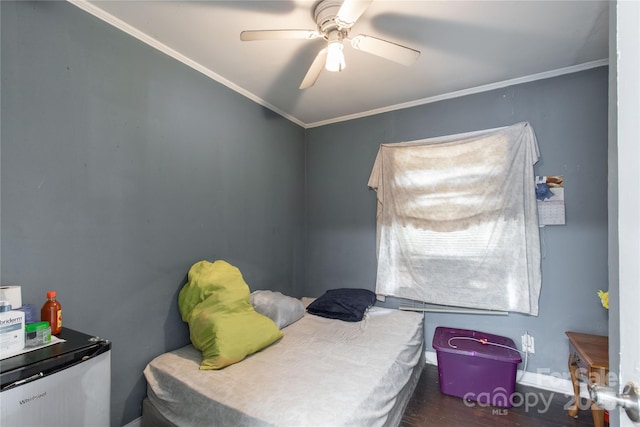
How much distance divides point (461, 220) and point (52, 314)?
9.62 ft

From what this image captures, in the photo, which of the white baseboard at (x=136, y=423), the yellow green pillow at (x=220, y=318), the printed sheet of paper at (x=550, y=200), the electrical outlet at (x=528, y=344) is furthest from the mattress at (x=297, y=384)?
the printed sheet of paper at (x=550, y=200)

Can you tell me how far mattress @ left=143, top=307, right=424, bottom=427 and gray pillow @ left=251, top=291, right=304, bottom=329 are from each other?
0.22 meters

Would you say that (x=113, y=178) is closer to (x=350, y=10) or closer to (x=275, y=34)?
(x=275, y=34)

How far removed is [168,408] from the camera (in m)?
1.56

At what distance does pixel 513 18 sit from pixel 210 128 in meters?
2.28

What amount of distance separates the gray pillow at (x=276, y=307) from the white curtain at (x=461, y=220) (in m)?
1.00

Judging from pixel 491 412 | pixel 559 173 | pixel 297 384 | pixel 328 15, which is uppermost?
pixel 328 15

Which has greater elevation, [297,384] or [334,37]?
[334,37]

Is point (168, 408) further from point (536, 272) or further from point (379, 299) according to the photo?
point (536, 272)

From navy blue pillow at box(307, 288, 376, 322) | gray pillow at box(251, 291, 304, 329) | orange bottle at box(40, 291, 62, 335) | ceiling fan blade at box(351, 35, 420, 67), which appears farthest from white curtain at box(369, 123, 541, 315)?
orange bottle at box(40, 291, 62, 335)

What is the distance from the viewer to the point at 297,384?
1.48 metres

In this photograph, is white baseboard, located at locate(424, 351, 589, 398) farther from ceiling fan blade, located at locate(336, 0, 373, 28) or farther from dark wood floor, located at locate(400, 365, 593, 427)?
ceiling fan blade, located at locate(336, 0, 373, 28)

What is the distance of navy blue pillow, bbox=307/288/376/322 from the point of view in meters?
2.58

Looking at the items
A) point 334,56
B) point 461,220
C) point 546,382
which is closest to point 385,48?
point 334,56
